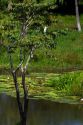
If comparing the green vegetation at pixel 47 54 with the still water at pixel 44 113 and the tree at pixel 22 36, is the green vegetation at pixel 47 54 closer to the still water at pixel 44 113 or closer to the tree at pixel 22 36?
the tree at pixel 22 36

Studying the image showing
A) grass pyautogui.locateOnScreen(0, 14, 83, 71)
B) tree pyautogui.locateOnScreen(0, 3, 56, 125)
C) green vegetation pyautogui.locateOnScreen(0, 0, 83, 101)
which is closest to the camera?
tree pyautogui.locateOnScreen(0, 3, 56, 125)

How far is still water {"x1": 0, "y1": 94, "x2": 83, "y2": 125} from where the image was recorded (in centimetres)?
2269

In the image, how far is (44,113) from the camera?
24453 mm

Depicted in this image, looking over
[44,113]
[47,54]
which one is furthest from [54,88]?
[47,54]

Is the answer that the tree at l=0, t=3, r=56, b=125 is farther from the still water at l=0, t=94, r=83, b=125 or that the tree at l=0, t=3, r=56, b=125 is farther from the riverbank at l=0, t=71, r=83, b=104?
the riverbank at l=0, t=71, r=83, b=104

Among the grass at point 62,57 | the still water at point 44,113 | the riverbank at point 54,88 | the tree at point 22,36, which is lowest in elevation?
the grass at point 62,57

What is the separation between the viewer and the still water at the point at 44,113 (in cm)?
2269

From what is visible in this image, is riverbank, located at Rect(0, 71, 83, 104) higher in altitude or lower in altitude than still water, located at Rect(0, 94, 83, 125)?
lower

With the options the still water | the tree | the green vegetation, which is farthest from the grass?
the tree

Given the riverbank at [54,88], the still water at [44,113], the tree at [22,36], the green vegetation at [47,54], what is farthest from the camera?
the riverbank at [54,88]

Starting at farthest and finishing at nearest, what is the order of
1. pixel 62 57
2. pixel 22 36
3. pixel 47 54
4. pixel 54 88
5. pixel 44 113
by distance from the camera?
pixel 62 57 < pixel 54 88 < pixel 44 113 < pixel 47 54 < pixel 22 36

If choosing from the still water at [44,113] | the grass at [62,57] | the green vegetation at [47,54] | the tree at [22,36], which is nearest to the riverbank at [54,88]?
the green vegetation at [47,54]

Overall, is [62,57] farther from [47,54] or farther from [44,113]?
[47,54]

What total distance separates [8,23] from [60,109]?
25.2 feet
